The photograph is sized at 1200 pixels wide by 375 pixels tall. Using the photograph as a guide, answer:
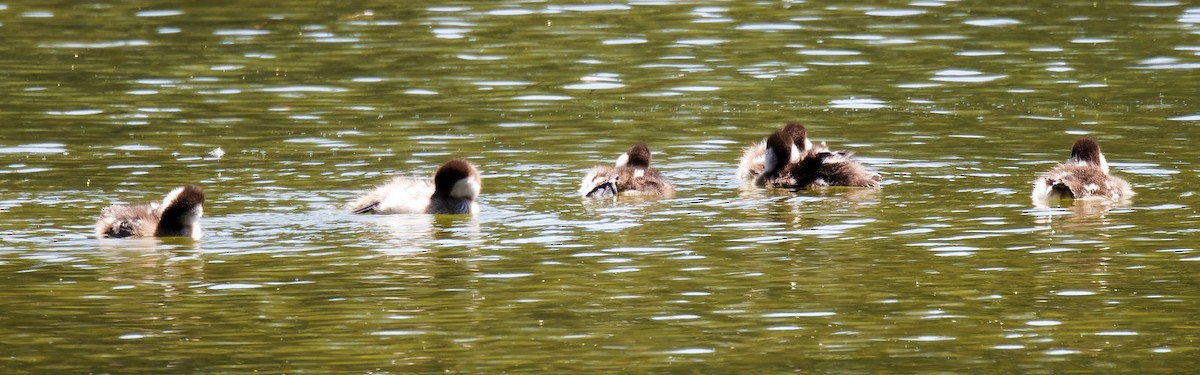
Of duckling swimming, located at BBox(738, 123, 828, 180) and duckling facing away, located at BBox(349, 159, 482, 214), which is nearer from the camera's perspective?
duckling facing away, located at BBox(349, 159, 482, 214)

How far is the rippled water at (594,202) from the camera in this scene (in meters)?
10.7


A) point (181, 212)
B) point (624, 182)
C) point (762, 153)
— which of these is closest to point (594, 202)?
point (624, 182)

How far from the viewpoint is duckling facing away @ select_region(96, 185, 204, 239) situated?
14102 millimetres

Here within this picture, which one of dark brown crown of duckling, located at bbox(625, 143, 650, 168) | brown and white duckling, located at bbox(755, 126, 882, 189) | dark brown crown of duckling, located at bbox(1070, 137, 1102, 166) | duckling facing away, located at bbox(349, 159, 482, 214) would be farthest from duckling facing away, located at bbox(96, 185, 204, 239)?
dark brown crown of duckling, located at bbox(1070, 137, 1102, 166)

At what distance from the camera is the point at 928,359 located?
1004 cm

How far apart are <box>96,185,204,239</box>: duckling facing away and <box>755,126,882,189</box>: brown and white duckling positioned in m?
4.56

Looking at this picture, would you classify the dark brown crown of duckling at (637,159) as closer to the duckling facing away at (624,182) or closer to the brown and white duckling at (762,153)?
the duckling facing away at (624,182)

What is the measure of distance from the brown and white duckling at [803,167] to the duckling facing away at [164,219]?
15.0 ft

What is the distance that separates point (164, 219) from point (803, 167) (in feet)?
16.4

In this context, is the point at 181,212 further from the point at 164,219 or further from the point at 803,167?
the point at 803,167

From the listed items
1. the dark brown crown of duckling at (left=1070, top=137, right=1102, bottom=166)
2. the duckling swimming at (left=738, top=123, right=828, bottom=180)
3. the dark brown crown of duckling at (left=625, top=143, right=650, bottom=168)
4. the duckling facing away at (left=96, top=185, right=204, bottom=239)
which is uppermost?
the duckling facing away at (left=96, top=185, right=204, bottom=239)

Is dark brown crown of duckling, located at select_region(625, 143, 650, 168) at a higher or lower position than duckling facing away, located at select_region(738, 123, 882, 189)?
higher

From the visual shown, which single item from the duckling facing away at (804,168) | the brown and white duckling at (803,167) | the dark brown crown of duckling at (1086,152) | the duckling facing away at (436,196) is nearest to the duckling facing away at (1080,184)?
the dark brown crown of duckling at (1086,152)

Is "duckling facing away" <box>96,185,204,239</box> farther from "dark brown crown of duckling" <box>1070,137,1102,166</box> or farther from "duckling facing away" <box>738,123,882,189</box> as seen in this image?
"dark brown crown of duckling" <box>1070,137,1102,166</box>
